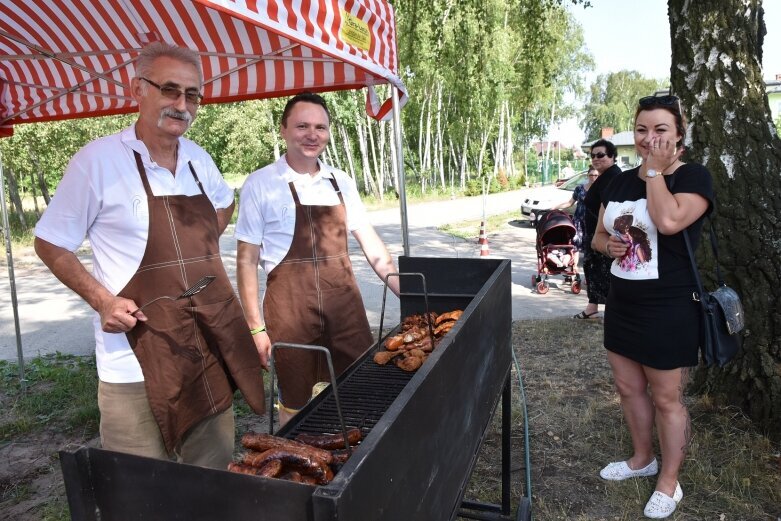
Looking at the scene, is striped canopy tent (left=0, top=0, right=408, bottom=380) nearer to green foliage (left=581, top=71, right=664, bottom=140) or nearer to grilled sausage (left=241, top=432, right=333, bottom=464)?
grilled sausage (left=241, top=432, right=333, bottom=464)

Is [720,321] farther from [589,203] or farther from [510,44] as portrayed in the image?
[510,44]

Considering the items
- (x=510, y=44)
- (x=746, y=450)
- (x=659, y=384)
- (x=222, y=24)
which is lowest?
(x=746, y=450)

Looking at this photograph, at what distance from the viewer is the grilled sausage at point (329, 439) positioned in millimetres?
1438

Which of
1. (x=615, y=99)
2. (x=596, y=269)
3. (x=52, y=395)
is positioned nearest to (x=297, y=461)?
(x=52, y=395)

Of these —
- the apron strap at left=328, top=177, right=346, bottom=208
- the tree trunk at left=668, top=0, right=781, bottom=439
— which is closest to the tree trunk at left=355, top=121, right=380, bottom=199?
the tree trunk at left=668, top=0, right=781, bottom=439

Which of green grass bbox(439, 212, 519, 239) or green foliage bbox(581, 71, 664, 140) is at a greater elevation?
green foliage bbox(581, 71, 664, 140)

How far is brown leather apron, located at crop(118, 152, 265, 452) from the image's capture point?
6.49ft

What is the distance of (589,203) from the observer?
11.3 feet

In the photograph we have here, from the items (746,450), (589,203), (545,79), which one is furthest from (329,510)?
(545,79)

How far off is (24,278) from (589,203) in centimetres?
1074

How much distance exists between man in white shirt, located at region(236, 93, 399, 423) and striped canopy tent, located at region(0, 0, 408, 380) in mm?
591

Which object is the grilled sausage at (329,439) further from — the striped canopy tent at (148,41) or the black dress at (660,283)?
the striped canopy tent at (148,41)

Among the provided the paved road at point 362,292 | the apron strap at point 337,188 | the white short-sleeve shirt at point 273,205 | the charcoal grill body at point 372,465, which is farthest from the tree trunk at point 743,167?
the paved road at point 362,292

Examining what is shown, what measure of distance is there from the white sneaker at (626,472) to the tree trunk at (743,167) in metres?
0.89
